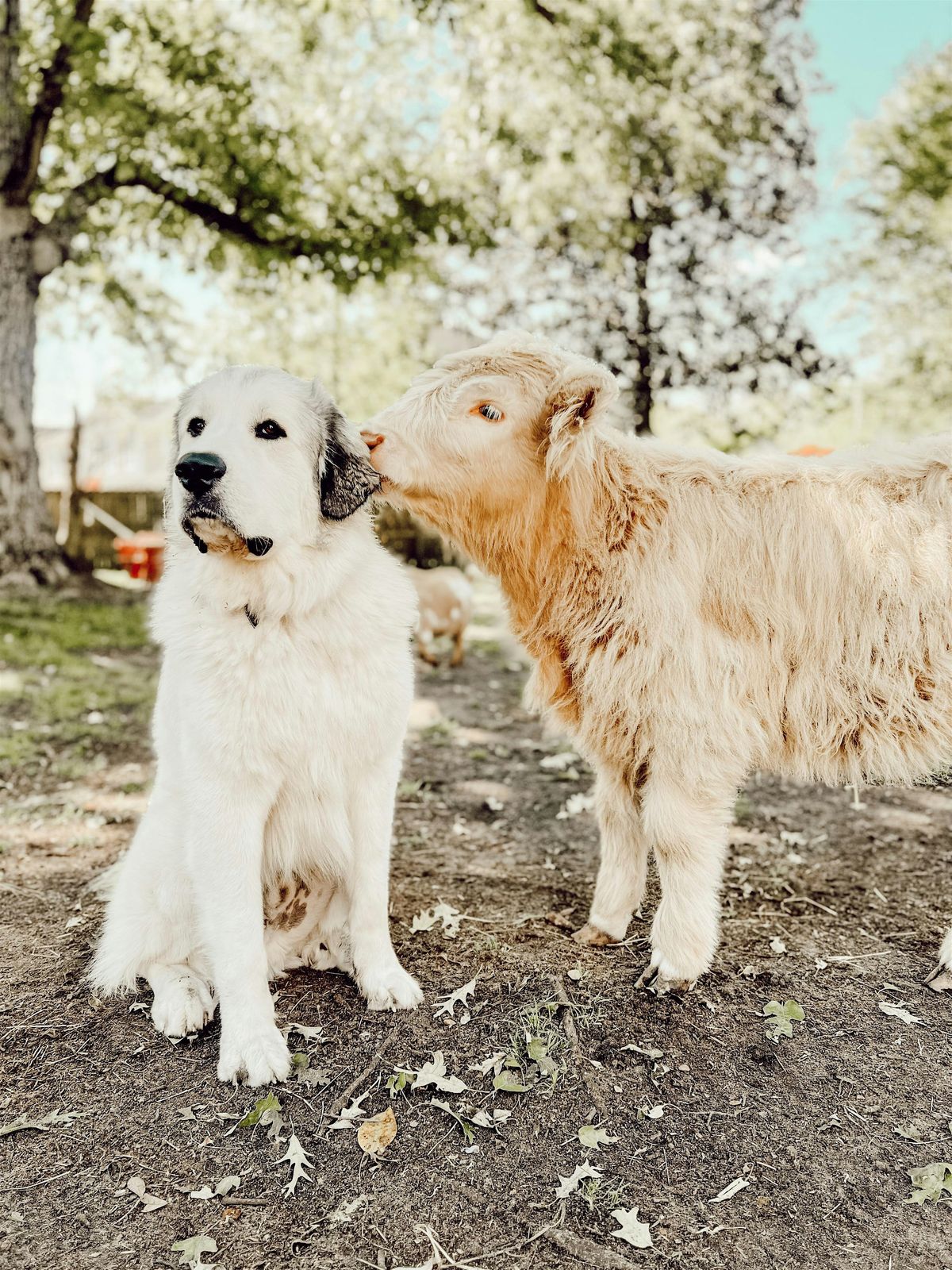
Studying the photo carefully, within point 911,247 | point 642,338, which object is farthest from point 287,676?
point 911,247

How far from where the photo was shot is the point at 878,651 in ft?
11.7

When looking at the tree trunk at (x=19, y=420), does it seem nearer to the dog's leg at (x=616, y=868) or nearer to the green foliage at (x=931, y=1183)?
the dog's leg at (x=616, y=868)

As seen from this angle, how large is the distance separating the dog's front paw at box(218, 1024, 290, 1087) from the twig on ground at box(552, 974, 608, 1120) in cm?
99

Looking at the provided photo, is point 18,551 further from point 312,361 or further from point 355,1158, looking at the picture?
point 312,361

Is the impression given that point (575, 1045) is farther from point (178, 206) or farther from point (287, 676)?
point (178, 206)

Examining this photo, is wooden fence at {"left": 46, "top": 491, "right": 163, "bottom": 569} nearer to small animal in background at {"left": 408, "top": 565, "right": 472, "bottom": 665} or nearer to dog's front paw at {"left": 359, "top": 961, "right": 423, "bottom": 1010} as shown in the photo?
small animal in background at {"left": 408, "top": 565, "right": 472, "bottom": 665}

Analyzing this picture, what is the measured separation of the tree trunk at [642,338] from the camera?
18531 mm

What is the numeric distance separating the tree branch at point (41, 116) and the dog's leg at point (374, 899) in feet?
36.7

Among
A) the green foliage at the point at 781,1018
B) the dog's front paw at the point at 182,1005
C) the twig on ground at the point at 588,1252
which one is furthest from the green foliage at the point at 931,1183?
the dog's front paw at the point at 182,1005

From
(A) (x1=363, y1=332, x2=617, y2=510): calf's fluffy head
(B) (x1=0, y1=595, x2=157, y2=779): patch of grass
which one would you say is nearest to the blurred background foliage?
(B) (x1=0, y1=595, x2=157, y2=779): patch of grass

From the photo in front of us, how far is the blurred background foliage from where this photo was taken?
480 inches

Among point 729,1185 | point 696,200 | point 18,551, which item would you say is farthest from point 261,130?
point 729,1185

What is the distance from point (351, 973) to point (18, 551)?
11688 mm

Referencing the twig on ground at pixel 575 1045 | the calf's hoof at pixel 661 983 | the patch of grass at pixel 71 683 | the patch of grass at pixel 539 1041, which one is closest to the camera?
the twig on ground at pixel 575 1045
